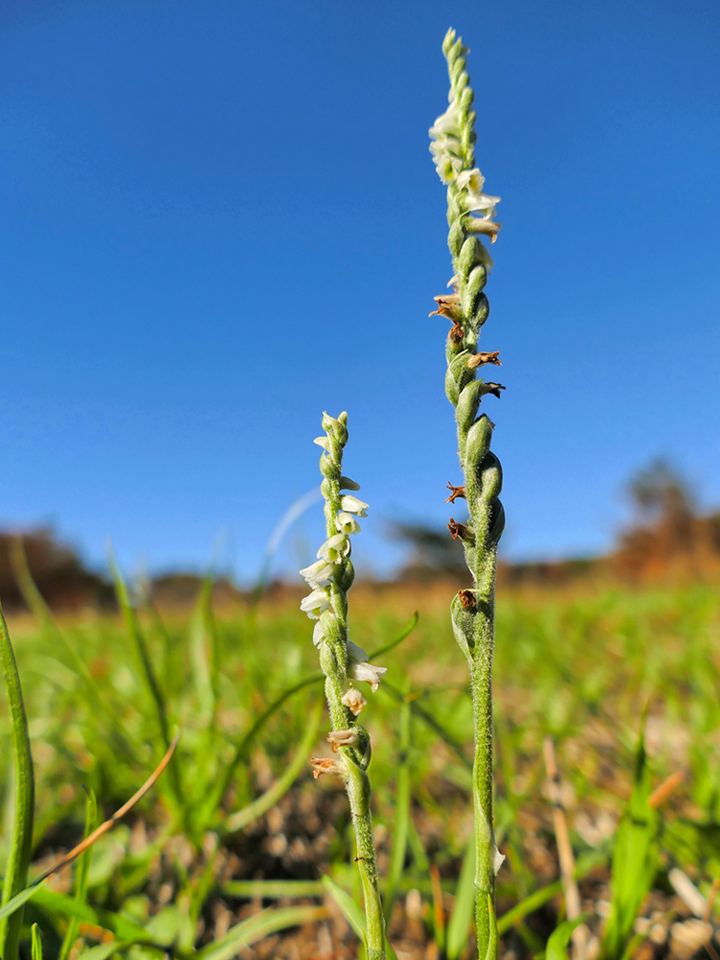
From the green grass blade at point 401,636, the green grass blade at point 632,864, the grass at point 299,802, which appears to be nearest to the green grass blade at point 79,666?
the grass at point 299,802

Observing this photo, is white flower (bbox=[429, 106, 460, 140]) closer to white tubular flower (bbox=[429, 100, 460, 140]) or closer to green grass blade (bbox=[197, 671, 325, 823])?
white tubular flower (bbox=[429, 100, 460, 140])

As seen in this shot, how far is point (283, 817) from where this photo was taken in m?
2.12

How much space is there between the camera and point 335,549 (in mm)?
867

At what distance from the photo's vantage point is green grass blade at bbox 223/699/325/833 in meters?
1.91

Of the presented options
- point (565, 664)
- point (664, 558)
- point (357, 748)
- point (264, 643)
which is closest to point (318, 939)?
point (357, 748)

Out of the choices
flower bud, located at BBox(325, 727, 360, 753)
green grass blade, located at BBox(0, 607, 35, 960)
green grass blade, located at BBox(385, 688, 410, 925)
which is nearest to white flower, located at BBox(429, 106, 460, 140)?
flower bud, located at BBox(325, 727, 360, 753)

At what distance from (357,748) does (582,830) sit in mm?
1699

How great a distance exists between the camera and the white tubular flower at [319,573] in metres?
0.86

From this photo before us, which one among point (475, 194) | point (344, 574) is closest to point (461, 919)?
point (344, 574)

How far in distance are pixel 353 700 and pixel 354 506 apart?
261mm

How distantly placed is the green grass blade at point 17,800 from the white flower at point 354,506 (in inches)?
22.0

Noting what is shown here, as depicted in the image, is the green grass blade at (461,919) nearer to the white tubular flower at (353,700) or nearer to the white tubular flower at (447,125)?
the white tubular flower at (353,700)

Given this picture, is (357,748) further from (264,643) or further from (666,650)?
(264,643)

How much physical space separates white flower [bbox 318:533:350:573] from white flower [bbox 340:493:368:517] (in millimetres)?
41
